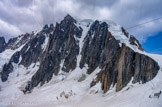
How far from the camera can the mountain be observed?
44.2 m

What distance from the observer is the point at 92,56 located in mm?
96250

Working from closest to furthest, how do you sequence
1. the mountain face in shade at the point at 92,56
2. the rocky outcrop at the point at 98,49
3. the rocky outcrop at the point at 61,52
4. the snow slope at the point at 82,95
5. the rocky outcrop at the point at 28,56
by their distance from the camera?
the snow slope at the point at 82,95, the mountain face in shade at the point at 92,56, the rocky outcrop at the point at 98,49, the rocky outcrop at the point at 61,52, the rocky outcrop at the point at 28,56

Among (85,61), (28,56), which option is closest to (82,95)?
(85,61)

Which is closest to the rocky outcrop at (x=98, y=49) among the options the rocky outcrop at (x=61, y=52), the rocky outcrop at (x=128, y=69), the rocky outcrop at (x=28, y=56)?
the rocky outcrop at (x=61, y=52)

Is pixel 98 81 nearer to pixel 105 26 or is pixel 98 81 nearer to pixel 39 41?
pixel 105 26

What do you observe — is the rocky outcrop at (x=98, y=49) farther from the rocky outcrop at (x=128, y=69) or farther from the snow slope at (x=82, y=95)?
the rocky outcrop at (x=128, y=69)

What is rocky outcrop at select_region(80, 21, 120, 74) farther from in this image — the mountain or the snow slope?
the snow slope

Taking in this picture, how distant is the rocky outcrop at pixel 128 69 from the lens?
127 ft

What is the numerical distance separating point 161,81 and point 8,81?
469 ft

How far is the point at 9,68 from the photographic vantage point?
151 meters

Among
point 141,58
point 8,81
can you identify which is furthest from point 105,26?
point 8,81

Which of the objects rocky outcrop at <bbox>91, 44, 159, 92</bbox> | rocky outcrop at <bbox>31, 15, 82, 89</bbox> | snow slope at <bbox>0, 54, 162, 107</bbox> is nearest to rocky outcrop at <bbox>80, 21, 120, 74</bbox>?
snow slope at <bbox>0, 54, 162, 107</bbox>

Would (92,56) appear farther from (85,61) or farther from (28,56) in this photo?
(28,56)

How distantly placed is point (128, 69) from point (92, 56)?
52143 millimetres
